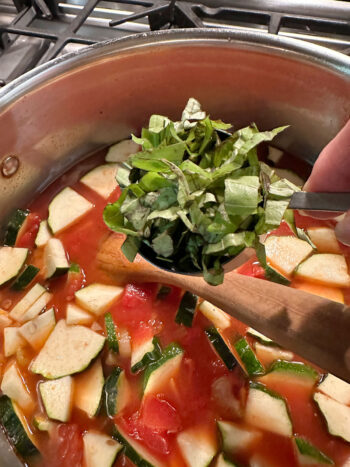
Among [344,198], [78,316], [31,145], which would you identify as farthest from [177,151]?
[31,145]

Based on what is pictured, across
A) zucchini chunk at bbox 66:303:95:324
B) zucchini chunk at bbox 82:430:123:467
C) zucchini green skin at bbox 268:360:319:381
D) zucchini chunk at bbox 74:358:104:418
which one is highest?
zucchini chunk at bbox 66:303:95:324

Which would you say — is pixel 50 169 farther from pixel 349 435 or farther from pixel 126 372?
pixel 349 435

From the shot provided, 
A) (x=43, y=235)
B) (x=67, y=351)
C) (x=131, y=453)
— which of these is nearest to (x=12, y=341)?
(x=67, y=351)

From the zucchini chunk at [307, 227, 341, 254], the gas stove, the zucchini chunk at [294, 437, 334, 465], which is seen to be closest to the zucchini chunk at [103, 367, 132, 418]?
the zucchini chunk at [294, 437, 334, 465]

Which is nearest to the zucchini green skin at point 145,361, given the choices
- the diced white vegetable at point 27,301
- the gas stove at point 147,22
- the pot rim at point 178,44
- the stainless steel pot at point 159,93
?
the diced white vegetable at point 27,301

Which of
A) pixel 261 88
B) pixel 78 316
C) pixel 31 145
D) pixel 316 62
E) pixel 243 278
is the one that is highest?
pixel 316 62

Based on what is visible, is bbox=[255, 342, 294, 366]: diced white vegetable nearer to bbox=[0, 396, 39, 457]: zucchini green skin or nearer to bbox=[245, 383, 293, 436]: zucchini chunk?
bbox=[245, 383, 293, 436]: zucchini chunk

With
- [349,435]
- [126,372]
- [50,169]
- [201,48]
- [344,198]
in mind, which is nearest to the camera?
[344,198]
